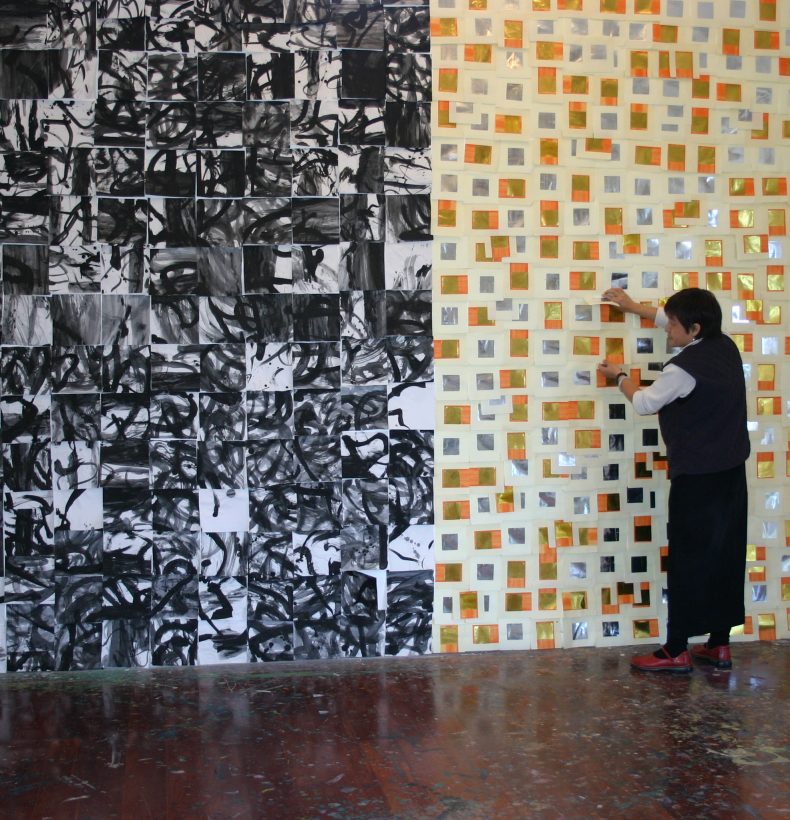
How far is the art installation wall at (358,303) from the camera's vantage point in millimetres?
3896

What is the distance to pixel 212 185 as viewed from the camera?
156 inches

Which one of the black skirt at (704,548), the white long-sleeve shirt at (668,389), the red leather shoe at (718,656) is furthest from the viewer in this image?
the red leather shoe at (718,656)

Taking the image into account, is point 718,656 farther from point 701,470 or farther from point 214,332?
point 214,332

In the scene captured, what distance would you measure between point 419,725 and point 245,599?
0.99 m

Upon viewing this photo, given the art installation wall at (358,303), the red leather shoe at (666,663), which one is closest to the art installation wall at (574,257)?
the art installation wall at (358,303)

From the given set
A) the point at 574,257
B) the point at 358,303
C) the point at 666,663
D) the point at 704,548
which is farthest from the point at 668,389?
the point at 358,303

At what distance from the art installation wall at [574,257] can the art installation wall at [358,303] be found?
0.01m

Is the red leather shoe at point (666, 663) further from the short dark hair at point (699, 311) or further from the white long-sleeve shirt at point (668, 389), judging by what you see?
the short dark hair at point (699, 311)

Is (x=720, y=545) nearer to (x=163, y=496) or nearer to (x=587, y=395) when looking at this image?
(x=587, y=395)

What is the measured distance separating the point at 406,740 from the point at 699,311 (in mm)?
1868

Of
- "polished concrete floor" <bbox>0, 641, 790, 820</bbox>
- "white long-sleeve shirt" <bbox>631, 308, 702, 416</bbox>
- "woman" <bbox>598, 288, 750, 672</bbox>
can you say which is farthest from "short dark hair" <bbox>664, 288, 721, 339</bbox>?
"polished concrete floor" <bbox>0, 641, 790, 820</bbox>

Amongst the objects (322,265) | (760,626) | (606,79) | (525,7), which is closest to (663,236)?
(606,79)

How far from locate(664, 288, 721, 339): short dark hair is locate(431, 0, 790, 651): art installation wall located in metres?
0.41

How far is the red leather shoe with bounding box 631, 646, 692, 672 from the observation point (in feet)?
12.6
